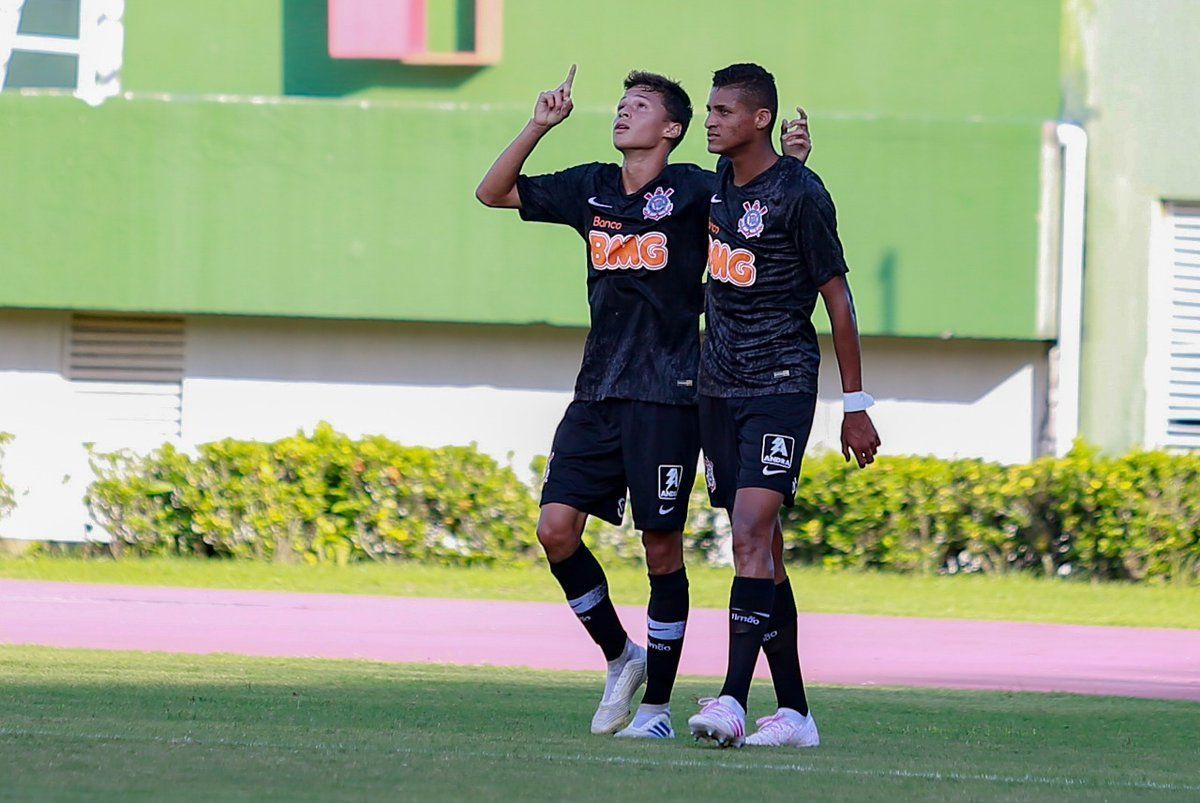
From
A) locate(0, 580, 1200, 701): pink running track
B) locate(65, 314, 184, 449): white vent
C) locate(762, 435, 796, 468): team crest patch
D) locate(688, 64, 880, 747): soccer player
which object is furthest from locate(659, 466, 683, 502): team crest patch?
locate(65, 314, 184, 449): white vent

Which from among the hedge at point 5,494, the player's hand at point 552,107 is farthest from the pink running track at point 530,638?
the player's hand at point 552,107

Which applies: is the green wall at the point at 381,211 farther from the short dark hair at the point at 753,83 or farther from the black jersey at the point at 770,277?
the black jersey at the point at 770,277

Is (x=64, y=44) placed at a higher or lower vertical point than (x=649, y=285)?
higher

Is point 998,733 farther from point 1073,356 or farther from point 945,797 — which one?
point 1073,356

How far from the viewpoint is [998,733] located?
726 centimetres

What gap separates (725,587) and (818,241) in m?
8.40

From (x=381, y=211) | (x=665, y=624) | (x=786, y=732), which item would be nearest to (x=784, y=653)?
(x=786, y=732)

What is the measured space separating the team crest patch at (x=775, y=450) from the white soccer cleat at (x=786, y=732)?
2.90ft

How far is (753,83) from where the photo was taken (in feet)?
22.1

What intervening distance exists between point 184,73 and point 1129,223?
8424 millimetres

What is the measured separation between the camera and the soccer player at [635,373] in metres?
6.85

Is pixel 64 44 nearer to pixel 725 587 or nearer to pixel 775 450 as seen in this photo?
pixel 725 587

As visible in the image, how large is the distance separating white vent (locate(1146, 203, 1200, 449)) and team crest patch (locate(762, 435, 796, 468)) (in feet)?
36.0

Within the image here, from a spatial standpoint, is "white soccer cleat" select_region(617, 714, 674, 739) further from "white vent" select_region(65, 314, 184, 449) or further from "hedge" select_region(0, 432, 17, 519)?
"white vent" select_region(65, 314, 184, 449)
